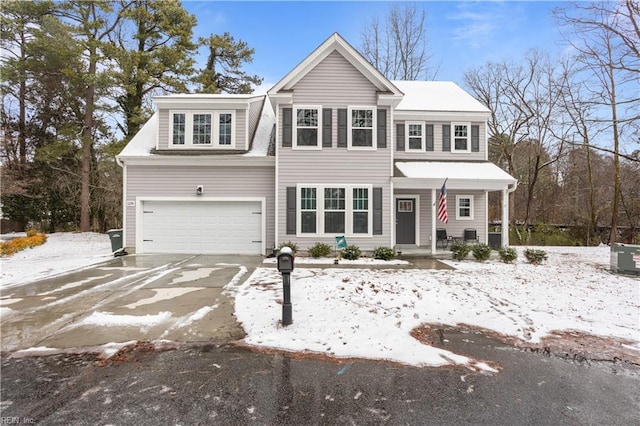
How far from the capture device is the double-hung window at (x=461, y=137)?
1274 cm

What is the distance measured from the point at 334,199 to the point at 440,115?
5.84 m

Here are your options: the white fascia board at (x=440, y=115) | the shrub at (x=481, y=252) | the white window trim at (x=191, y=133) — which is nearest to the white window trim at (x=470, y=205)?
the shrub at (x=481, y=252)

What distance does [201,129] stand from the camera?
11.5 metres

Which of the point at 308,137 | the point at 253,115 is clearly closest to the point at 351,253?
the point at 308,137

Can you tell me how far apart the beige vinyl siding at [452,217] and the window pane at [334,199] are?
9.32 feet

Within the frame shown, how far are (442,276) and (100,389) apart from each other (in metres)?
7.00

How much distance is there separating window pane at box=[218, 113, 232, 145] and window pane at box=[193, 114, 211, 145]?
1.45 ft

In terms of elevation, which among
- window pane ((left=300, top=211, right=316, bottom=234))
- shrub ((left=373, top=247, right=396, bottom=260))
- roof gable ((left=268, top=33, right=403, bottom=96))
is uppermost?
roof gable ((left=268, top=33, right=403, bottom=96))

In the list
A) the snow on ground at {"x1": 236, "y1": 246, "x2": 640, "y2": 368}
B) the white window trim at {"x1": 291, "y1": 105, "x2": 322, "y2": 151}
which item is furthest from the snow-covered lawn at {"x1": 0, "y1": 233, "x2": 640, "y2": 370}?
the white window trim at {"x1": 291, "y1": 105, "x2": 322, "y2": 151}

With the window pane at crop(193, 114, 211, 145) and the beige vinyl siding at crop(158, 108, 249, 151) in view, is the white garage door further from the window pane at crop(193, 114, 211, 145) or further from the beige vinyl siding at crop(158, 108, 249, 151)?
the window pane at crop(193, 114, 211, 145)

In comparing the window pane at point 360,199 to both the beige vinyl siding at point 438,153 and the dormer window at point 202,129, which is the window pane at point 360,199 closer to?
the beige vinyl siding at point 438,153

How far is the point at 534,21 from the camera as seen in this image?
1067 centimetres

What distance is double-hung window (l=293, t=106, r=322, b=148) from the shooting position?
1073cm

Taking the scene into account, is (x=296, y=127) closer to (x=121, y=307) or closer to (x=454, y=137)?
(x=454, y=137)
